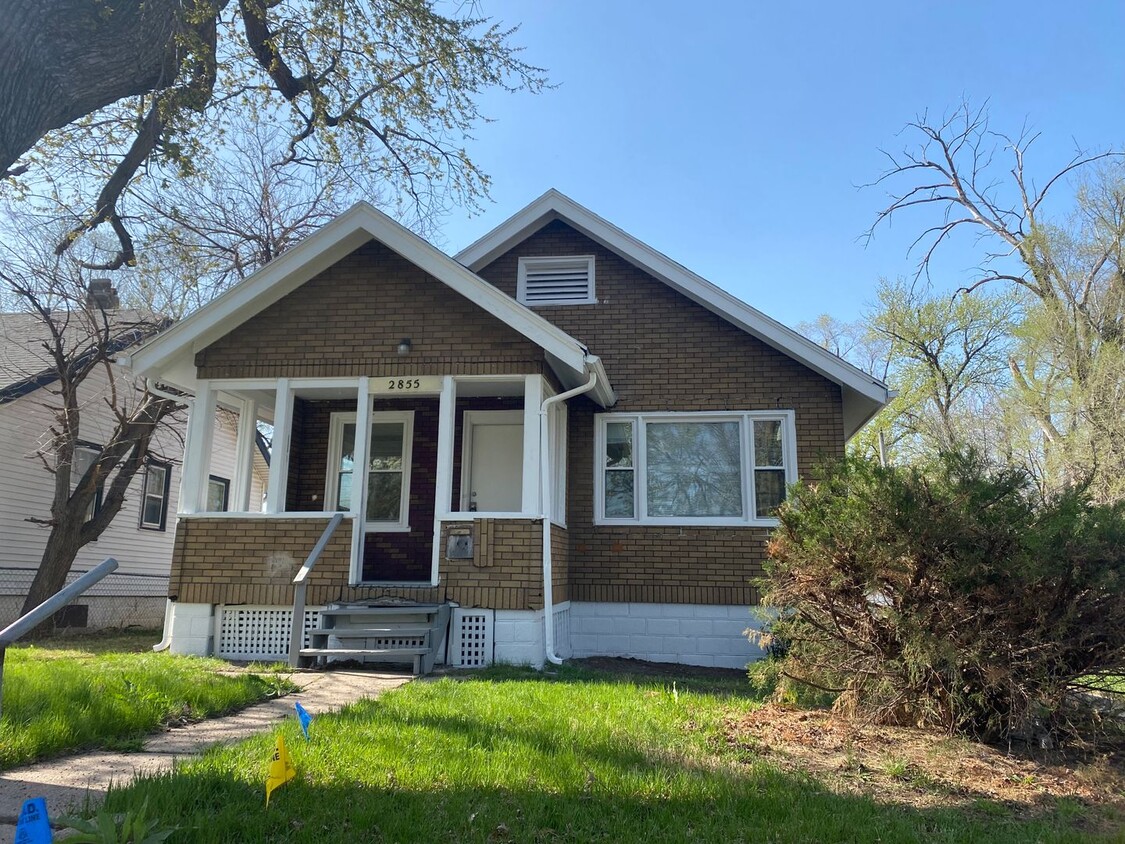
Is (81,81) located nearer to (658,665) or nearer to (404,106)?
(404,106)

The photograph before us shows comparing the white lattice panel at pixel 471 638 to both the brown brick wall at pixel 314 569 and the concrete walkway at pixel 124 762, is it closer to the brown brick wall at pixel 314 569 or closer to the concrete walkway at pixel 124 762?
the brown brick wall at pixel 314 569

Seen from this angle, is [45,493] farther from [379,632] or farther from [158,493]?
[379,632]

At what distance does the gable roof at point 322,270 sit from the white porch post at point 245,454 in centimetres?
122

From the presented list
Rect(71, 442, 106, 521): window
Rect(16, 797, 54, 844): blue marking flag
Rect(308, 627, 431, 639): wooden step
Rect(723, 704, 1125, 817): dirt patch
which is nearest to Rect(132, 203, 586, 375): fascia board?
Rect(308, 627, 431, 639): wooden step

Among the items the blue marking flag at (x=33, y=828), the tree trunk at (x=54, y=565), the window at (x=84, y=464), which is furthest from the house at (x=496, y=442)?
the window at (x=84, y=464)

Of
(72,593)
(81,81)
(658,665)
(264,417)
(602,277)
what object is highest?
(602,277)

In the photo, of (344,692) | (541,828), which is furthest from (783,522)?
(344,692)

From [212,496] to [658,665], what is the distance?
576 inches

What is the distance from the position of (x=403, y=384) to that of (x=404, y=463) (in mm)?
1883

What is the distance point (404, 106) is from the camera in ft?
32.3

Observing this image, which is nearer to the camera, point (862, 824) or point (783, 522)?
point (862, 824)

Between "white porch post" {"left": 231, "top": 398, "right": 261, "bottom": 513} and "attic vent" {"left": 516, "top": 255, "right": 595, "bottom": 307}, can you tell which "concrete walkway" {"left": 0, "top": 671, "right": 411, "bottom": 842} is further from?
"attic vent" {"left": 516, "top": 255, "right": 595, "bottom": 307}

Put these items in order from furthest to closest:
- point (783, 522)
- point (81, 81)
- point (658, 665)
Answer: point (658, 665), point (783, 522), point (81, 81)

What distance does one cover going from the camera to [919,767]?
Answer: 449cm
